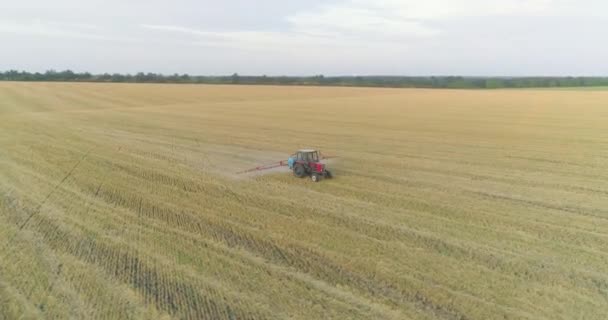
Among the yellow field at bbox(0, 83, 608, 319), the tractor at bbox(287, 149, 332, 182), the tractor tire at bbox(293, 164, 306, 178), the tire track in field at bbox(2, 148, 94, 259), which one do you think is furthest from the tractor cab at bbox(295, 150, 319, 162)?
the tire track in field at bbox(2, 148, 94, 259)

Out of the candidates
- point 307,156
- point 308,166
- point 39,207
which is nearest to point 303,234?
point 308,166

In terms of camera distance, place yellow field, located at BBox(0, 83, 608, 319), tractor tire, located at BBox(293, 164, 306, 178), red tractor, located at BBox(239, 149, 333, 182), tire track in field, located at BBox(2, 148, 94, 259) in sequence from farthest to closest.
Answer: tractor tire, located at BBox(293, 164, 306, 178) < red tractor, located at BBox(239, 149, 333, 182) < tire track in field, located at BBox(2, 148, 94, 259) < yellow field, located at BBox(0, 83, 608, 319)

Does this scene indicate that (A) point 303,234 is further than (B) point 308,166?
No

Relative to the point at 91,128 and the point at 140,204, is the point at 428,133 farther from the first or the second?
the point at 91,128

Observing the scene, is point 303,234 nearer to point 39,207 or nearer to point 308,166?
point 308,166

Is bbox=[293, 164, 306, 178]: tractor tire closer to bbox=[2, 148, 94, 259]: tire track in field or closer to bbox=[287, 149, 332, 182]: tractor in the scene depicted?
bbox=[287, 149, 332, 182]: tractor

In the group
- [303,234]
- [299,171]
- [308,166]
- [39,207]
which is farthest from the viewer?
[299,171]

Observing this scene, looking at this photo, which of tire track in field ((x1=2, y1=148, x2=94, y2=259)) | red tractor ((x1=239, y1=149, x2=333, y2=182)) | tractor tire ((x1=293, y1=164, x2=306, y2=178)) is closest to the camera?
tire track in field ((x1=2, y1=148, x2=94, y2=259))
